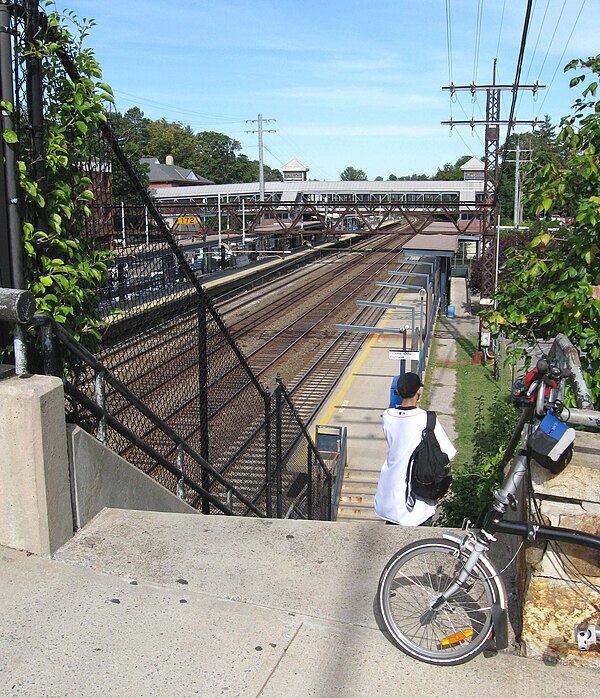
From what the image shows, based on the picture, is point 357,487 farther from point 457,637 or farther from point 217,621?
point 457,637

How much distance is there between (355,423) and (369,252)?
52.7 m

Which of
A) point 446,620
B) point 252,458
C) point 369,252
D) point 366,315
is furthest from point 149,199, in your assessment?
point 369,252

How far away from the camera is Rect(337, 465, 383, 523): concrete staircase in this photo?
50.6ft

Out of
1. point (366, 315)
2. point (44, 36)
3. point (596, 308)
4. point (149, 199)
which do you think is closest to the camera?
point (44, 36)

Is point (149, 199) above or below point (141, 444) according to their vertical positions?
above

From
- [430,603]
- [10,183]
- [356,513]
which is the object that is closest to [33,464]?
[10,183]

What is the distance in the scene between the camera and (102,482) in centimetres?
432

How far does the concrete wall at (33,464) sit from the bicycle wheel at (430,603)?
1661 mm

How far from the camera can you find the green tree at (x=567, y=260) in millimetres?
4617

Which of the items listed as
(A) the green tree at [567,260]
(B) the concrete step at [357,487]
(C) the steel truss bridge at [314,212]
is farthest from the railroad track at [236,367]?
(C) the steel truss bridge at [314,212]

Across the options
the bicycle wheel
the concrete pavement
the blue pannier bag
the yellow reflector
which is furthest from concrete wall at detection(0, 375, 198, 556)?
the blue pannier bag

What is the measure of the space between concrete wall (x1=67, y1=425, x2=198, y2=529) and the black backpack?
5.32ft

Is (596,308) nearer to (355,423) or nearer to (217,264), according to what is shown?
(355,423)

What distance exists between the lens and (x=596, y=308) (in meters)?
4.56
